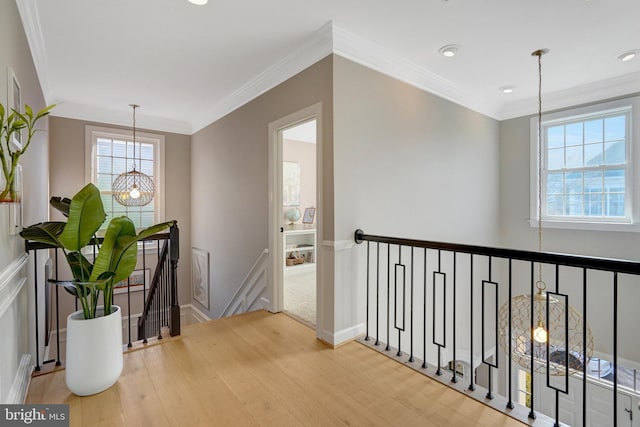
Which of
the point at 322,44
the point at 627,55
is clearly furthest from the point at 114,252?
the point at 627,55

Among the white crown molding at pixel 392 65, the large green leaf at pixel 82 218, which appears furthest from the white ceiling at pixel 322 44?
the large green leaf at pixel 82 218

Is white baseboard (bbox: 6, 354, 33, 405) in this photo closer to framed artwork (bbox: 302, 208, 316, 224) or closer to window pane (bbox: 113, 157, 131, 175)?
window pane (bbox: 113, 157, 131, 175)

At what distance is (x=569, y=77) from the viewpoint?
3.69 metres

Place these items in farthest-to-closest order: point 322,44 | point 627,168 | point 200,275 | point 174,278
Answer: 1. point 200,275
2. point 627,168
3. point 174,278
4. point 322,44

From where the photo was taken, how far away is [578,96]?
4039 mm

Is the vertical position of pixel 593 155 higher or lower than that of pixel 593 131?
lower

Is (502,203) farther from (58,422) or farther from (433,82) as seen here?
(58,422)

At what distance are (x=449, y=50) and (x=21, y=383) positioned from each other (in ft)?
13.6

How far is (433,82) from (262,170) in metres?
2.22

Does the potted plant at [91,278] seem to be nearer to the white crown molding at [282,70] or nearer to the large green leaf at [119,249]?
the large green leaf at [119,249]

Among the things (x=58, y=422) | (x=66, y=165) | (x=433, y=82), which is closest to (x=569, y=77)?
(x=433, y=82)

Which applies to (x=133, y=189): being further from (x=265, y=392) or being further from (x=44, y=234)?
(x=265, y=392)

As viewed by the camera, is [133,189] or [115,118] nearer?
[133,189]

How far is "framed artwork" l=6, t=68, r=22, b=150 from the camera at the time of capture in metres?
1.85
